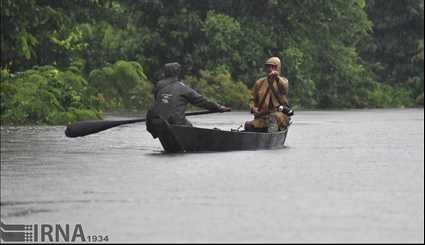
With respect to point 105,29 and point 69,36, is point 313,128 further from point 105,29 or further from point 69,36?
point 105,29

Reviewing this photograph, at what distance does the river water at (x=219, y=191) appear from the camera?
1387 centimetres

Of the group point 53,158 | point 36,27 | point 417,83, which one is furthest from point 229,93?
point 53,158

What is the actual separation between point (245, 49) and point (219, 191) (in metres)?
45.0

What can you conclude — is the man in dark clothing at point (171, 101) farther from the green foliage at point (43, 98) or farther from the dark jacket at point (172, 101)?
the green foliage at point (43, 98)

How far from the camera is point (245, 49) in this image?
62.4m

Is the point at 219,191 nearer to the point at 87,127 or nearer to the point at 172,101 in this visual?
the point at 172,101

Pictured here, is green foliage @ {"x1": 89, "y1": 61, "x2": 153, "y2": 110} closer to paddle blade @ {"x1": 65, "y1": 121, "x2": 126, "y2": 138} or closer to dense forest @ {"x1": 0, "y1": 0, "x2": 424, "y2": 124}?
dense forest @ {"x1": 0, "y1": 0, "x2": 424, "y2": 124}

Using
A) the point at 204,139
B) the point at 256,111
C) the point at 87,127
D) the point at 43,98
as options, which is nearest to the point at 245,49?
the point at 43,98

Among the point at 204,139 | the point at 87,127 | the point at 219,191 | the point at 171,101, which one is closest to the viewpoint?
the point at 219,191

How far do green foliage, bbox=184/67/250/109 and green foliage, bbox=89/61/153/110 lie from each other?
360 cm

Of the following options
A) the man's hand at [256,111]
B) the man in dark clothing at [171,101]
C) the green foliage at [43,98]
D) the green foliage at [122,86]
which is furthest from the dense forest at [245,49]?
the man in dark clothing at [171,101]

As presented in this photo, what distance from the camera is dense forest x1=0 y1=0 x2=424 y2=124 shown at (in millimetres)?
55625

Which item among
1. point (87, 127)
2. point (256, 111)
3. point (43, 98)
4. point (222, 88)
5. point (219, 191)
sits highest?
point (219, 191)

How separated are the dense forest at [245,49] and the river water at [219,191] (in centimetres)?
2225
